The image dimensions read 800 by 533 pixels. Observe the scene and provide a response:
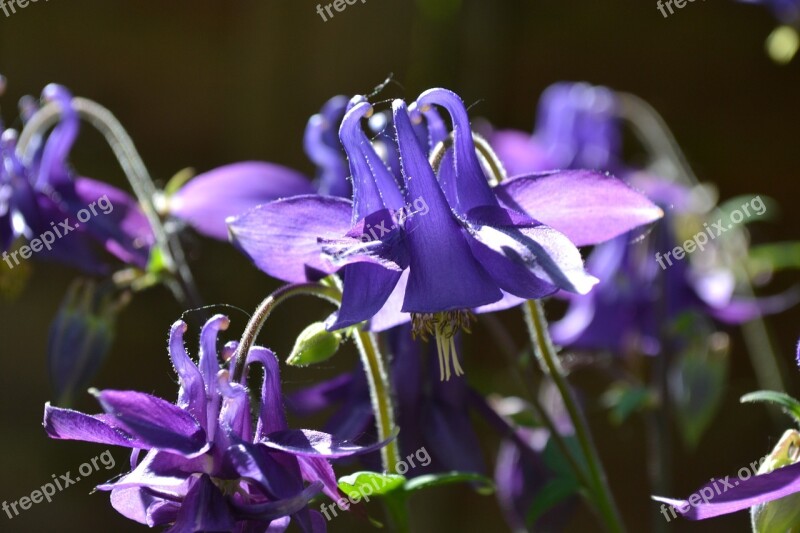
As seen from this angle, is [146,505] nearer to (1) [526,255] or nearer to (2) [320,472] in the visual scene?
(2) [320,472]

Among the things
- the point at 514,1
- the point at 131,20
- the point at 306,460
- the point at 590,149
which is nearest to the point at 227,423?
the point at 306,460

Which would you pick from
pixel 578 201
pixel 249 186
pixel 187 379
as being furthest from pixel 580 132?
pixel 187 379

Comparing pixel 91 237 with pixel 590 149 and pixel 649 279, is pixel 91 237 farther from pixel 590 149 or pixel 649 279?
pixel 590 149

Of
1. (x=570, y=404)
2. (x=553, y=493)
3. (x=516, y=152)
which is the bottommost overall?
(x=553, y=493)

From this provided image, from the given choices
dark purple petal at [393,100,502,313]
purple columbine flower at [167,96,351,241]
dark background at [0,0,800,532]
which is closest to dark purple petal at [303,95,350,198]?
purple columbine flower at [167,96,351,241]

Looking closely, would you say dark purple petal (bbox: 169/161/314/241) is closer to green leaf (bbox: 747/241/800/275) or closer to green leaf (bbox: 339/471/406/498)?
green leaf (bbox: 339/471/406/498)

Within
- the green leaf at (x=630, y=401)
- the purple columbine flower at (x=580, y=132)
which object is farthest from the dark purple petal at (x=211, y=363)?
the purple columbine flower at (x=580, y=132)

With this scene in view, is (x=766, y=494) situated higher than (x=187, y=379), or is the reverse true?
(x=187, y=379)
